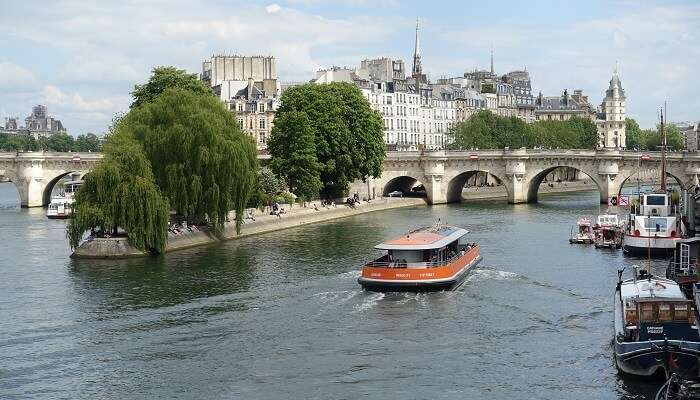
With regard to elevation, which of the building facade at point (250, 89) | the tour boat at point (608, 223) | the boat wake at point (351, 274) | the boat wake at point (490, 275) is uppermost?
the building facade at point (250, 89)

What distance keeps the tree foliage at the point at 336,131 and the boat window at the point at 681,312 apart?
57410mm

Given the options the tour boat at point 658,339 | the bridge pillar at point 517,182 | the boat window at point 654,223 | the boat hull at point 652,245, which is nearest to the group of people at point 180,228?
the boat hull at point 652,245

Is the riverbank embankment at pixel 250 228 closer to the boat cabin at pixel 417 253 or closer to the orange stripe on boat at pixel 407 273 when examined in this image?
the boat cabin at pixel 417 253

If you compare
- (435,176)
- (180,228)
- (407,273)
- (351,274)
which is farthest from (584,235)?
(435,176)

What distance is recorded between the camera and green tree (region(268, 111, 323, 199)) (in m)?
86.9

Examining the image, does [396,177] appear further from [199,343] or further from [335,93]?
[199,343]

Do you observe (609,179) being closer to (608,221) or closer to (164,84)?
(608,221)

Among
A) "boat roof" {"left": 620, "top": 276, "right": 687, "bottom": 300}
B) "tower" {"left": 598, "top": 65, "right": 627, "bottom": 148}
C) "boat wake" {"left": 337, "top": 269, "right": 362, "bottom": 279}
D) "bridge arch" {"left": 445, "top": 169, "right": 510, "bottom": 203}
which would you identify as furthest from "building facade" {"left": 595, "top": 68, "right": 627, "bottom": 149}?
"boat roof" {"left": 620, "top": 276, "right": 687, "bottom": 300}

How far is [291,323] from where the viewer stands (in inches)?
1539

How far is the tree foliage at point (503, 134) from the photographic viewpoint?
136 metres

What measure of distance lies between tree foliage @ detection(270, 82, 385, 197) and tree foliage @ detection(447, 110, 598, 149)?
39895mm

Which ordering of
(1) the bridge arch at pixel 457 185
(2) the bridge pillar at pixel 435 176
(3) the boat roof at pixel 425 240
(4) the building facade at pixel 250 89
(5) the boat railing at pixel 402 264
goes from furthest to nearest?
(4) the building facade at pixel 250 89
(1) the bridge arch at pixel 457 185
(2) the bridge pillar at pixel 435 176
(3) the boat roof at pixel 425 240
(5) the boat railing at pixel 402 264

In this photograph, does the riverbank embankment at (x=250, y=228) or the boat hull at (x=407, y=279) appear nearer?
the boat hull at (x=407, y=279)

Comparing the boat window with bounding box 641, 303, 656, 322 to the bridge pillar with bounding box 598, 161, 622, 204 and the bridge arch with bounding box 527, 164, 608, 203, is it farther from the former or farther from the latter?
the bridge arch with bounding box 527, 164, 608, 203
